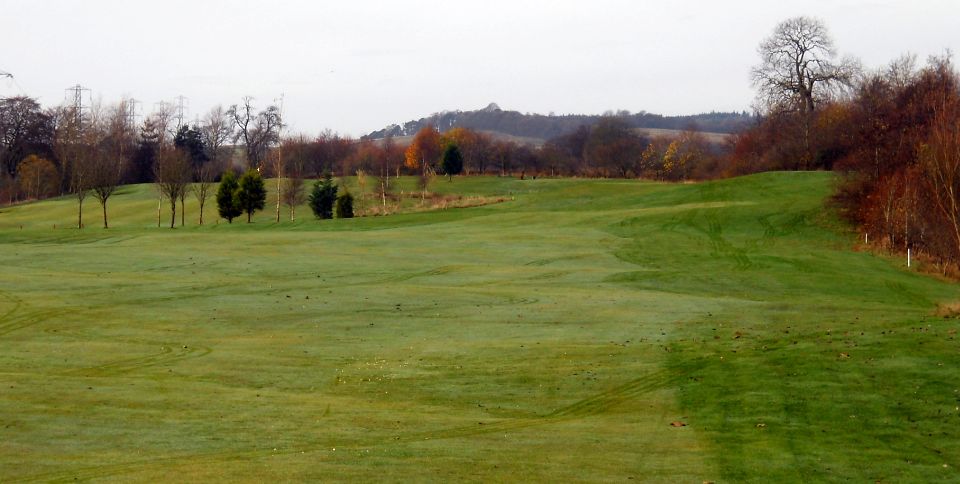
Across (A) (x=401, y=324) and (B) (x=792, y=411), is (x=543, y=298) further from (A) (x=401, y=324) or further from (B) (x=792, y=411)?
(B) (x=792, y=411)

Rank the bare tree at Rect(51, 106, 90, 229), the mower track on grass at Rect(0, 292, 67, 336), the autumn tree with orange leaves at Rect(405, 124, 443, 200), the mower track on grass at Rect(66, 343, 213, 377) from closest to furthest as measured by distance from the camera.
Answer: the mower track on grass at Rect(66, 343, 213, 377) < the mower track on grass at Rect(0, 292, 67, 336) < the bare tree at Rect(51, 106, 90, 229) < the autumn tree with orange leaves at Rect(405, 124, 443, 200)

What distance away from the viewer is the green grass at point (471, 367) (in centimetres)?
1500

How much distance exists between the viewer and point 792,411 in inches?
709

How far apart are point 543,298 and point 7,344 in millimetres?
17723

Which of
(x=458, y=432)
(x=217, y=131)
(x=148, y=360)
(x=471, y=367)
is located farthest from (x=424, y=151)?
(x=458, y=432)

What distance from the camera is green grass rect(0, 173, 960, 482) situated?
1500 cm

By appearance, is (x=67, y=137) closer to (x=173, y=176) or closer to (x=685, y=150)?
(x=173, y=176)

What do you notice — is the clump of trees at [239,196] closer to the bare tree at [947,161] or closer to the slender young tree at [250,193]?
the slender young tree at [250,193]

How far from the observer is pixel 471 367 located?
2322 centimetres

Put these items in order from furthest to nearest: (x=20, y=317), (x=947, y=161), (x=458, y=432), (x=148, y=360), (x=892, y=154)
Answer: (x=892, y=154)
(x=947, y=161)
(x=20, y=317)
(x=148, y=360)
(x=458, y=432)

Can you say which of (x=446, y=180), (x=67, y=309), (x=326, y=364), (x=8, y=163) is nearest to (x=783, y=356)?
(x=326, y=364)

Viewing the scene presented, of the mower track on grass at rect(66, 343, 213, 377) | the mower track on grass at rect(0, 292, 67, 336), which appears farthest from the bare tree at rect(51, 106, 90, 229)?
the mower track on grass at rect(66, 343, 213, 377)

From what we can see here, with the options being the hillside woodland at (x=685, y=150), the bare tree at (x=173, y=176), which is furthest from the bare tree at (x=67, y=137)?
the bare tree at (x=173, y=176)

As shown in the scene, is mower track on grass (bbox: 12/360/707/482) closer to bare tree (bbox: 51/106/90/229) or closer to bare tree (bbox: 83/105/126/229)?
bare tree (bbox: 83/105/126/229)
